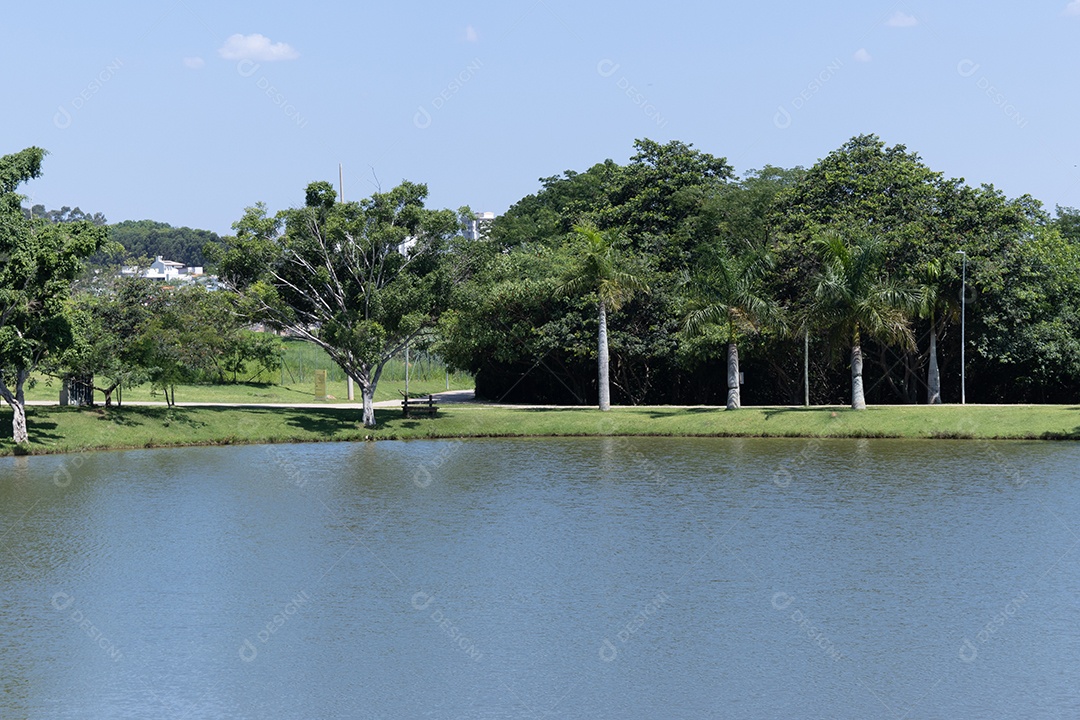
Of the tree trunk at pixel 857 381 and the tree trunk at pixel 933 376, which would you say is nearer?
the tree trunk at pixel 857 381

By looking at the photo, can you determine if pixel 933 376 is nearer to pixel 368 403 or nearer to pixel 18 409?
pixel 368 403

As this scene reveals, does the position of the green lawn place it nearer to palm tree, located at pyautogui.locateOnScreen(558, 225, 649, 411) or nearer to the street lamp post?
palm tree, located at pyautogui.locateOnScreen(558, 225, 649, 411)

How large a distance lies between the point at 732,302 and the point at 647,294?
31.7 feet

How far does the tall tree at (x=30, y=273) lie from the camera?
1639 inches

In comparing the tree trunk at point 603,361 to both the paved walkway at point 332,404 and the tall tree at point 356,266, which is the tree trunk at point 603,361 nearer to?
the tall tree at point 356,266

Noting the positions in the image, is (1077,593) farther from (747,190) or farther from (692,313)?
(747,190)

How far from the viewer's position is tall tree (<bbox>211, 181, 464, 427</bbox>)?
50.5 m

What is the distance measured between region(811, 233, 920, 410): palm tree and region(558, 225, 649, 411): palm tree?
9331mm

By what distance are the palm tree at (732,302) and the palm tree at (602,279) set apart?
3.54 metres

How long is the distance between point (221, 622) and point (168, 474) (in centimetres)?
Result: 1978

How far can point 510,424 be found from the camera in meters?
53.7

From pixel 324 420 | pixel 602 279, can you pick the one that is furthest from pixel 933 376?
pixel 324 420

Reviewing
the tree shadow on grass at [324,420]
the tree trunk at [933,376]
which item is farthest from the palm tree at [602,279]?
the tree trunk at [933,376]

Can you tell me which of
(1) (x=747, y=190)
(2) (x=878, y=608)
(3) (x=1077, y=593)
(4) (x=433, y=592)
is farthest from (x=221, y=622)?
(1) (x=747, y=190)
